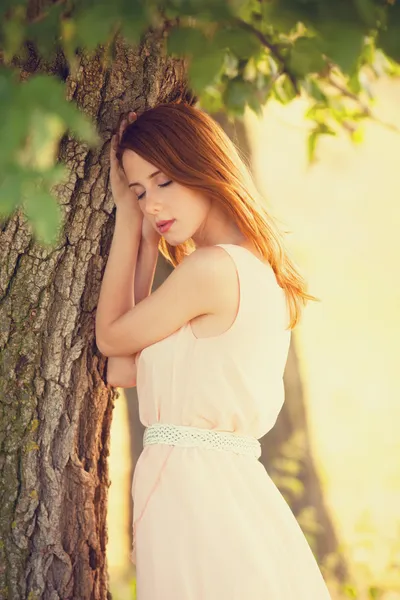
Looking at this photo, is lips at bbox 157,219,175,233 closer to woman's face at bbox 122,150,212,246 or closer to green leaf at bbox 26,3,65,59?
woman's face at bbox 122,150,212,246

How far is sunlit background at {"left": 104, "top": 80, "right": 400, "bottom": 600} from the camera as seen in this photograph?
5738 millimetres

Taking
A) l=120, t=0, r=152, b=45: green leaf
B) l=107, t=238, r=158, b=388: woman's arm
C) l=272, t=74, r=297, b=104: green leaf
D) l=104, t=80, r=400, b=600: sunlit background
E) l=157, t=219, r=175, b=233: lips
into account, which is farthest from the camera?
l=104, t=80, r=400, b=600: sunlit background

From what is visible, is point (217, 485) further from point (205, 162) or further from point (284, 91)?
point (284, 91)

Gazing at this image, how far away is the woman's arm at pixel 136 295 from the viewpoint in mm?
2596

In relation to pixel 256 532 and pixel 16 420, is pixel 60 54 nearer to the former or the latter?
pixel 16 420

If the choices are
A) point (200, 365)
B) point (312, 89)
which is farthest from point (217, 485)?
point (312, 89)

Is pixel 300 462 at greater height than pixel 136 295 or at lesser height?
lesser

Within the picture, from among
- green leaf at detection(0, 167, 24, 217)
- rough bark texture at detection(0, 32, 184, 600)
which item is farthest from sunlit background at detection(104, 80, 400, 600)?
green leaf at detection(0, 167, 24, 217)

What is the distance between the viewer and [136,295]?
2.69 m

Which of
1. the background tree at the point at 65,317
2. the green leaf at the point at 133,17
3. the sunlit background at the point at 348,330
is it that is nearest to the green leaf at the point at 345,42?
the green leaf at the point at 133,17

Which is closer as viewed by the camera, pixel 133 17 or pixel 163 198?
pixel 133 17

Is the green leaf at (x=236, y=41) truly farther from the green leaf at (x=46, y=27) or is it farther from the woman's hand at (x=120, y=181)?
the woman's hand at (x=120, y=181)

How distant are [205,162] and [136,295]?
0.53 metres

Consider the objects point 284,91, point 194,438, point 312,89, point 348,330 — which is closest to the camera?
point 312,89
